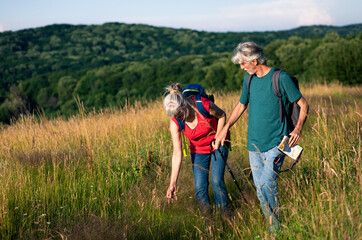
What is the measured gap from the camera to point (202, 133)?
3.32 metres

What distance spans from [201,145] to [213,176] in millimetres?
362

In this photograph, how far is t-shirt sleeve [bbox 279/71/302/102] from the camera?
8.87ft

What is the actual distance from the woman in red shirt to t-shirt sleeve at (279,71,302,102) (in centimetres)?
76

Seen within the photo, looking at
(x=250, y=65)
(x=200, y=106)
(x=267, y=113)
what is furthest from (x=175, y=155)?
(x=250, y=65)

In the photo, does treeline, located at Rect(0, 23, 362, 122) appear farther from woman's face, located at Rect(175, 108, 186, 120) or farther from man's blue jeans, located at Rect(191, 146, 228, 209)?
woman's face, located at Rect(175, 108, 186, 120)

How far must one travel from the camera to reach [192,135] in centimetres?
333

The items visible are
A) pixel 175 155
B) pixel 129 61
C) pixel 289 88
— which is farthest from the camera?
pixel 129 61

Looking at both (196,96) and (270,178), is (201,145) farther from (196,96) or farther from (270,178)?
(270,178)

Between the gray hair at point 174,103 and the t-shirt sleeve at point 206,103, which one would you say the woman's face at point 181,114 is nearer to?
the gray hair at point 174,103

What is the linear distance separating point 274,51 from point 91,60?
70.4m

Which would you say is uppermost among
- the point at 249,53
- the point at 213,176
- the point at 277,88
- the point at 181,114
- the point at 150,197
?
the point at 249,53

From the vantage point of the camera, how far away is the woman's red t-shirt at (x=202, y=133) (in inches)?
127

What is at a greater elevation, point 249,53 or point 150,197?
point 249,53

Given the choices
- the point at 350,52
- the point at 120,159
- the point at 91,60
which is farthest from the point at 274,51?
the point at 91,60
